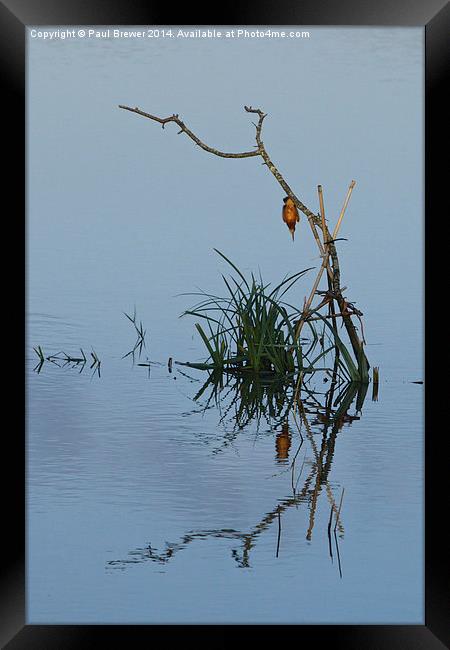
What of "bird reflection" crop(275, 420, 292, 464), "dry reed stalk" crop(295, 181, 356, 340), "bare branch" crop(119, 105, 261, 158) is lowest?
"bird reflection" crop(275, 420, 292, 464)

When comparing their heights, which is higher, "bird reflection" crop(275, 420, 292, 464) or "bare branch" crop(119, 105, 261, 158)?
"bare branch" crop(119, 105, 261, 158)

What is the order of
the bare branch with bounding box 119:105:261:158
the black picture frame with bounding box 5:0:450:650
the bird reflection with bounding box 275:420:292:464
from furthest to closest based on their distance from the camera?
the bare branch with bounding box 119:105:261:158 < the bird reflection with bounding box 275:420:292:464 < the black picture frame with bounding box 5:0:450:650

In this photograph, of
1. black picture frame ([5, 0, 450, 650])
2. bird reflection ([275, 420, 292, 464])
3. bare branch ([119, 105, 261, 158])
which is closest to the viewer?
black picture frame ([5, 0, 450, 650])

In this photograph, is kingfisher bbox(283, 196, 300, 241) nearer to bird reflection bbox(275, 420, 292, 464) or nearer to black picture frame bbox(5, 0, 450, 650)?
bird reflection bbox(275, 420, 292, 464)

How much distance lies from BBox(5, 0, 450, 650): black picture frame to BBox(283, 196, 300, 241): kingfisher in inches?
85.0

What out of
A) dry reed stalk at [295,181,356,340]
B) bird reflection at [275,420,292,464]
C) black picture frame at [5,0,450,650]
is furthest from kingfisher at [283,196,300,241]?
black picture frame at [5,0,450,650]

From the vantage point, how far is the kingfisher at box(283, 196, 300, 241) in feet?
18.6
